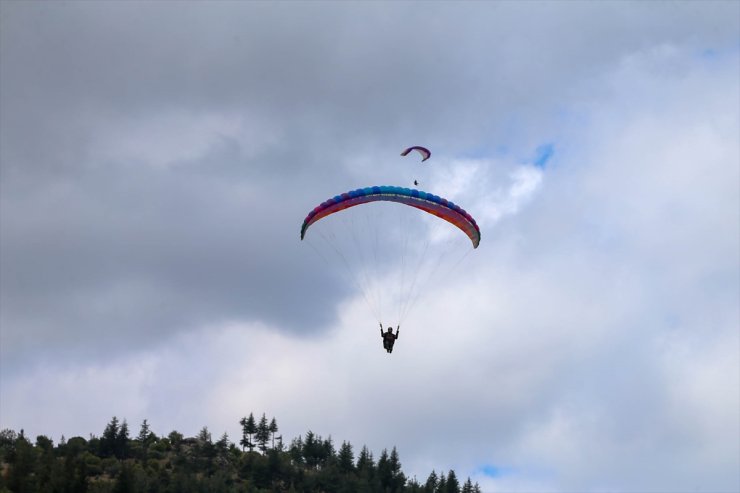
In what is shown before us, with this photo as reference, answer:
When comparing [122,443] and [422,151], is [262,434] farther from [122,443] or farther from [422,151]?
[422,151]

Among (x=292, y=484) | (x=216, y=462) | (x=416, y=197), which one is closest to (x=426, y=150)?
(x=416, y=197)

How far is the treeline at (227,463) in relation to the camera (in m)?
138

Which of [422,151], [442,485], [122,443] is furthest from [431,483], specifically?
[422,151]

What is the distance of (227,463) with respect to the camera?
515 feet

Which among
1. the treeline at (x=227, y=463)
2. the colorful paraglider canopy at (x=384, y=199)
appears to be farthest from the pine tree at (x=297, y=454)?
the colorful paraglider canopy at (x=384, y=199)

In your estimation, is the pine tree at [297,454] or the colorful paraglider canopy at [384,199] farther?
the pine tree at [297,454]

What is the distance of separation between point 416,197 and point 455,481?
259ft

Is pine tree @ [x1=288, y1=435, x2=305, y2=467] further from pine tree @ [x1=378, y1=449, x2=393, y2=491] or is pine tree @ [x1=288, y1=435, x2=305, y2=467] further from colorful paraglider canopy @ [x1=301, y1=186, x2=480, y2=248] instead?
colorful paraglider canopy @ [x1=301, y1=186, x2=480, y2=248]

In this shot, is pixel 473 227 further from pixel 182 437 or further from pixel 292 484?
pixel 182 437

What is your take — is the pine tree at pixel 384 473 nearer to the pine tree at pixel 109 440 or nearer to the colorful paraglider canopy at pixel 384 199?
the pine tree at pixel 109 440

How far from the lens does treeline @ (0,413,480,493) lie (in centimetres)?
13775

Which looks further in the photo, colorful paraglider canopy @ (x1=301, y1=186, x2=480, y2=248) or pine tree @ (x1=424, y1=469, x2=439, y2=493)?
pine tree @ (x1=424, y1=469, x2=439, y2=493)

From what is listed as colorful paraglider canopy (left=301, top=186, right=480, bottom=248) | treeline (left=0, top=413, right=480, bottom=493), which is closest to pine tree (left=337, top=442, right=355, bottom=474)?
treeline (left=0, top=413, right=480, bottom=493)

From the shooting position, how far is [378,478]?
151625 mm
